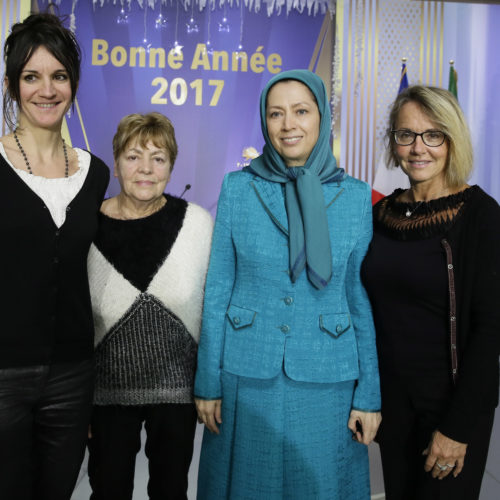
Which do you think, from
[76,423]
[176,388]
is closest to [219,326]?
[176,388]

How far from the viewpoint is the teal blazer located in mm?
1445

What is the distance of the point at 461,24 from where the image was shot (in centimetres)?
425

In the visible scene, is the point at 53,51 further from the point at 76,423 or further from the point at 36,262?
the point at 76,423

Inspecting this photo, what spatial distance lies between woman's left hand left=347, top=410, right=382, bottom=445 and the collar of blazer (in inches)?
24.5

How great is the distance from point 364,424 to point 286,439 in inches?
10.0

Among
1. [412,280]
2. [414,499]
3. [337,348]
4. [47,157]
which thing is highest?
[47,157]

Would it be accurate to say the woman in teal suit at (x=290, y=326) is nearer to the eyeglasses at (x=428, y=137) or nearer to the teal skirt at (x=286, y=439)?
the teal skirt at (x=286, y=439)

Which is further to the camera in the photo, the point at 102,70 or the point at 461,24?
the point at 461,24

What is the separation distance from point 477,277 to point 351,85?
3.08 m

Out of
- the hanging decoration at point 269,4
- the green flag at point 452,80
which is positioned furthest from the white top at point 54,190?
the green flag at point 452,80

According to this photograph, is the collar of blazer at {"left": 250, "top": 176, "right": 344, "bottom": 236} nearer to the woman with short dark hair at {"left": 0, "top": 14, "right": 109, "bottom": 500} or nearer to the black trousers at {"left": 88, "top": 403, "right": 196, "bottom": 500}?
the woman with short dark hair at {"left": 0, "top": 14, "right": 109, "bottom": 500}

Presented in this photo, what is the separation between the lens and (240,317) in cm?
148

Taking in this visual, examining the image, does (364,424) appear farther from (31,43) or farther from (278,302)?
(31,43)

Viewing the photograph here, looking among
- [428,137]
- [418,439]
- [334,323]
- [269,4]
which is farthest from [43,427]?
[269,4]
